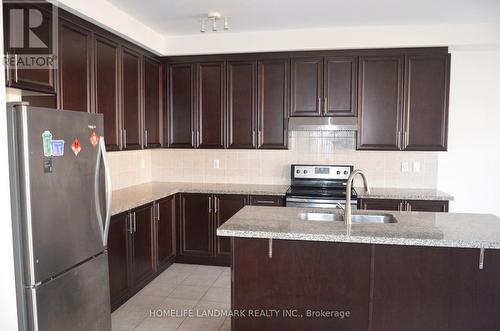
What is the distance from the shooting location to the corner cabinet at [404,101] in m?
4.11

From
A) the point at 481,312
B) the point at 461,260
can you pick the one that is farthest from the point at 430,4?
the point at 481,312

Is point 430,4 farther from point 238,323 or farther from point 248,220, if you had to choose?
point 238,323

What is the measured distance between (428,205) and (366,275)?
203cm

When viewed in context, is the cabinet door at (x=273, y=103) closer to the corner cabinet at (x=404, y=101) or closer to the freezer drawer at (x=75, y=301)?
the corner cabinet at (x=404, y=101)

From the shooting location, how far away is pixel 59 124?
2.25 metres

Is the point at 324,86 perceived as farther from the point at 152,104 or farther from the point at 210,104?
the point at 152,104

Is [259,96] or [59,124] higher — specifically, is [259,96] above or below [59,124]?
above

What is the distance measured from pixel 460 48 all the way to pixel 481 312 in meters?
3.08

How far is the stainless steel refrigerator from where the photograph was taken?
207 cm

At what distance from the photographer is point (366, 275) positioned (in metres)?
2.20

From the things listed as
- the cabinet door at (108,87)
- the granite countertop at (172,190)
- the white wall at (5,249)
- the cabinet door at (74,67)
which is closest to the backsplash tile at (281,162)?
the granite countertop at (172,190)

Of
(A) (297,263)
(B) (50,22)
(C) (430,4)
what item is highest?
(C) (430,4)

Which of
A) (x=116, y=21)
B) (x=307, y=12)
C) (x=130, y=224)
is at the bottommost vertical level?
(x=130, y=224)

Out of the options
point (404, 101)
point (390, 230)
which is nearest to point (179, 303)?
point (390, 230)
